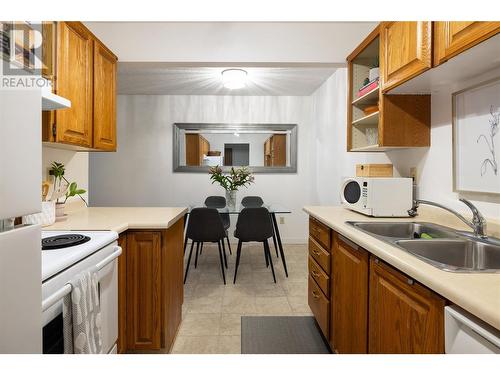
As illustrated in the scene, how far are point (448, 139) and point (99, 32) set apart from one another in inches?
111

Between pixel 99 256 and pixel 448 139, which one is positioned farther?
pixel 448 139

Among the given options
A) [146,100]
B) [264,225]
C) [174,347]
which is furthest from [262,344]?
[146,100]

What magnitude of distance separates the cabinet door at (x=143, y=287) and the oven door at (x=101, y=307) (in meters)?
0.27

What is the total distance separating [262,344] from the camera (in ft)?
6.55

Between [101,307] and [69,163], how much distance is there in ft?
4.90

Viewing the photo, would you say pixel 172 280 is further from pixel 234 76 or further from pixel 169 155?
pixel 169 155

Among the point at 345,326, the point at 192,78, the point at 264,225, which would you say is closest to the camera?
the point at 345,326

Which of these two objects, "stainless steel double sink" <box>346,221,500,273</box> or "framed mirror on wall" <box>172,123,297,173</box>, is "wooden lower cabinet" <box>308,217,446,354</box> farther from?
"framed mirror on wall" <box>172,123,297,173</box>

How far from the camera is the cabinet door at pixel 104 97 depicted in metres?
2.07

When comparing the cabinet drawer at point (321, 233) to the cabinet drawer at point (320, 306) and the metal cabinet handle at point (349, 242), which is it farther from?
the cabinet drawer at point (320, 306)

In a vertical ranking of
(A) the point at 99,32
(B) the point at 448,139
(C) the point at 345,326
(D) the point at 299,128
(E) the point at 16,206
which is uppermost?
(A) the point at 99,32

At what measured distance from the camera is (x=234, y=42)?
2465 mm
